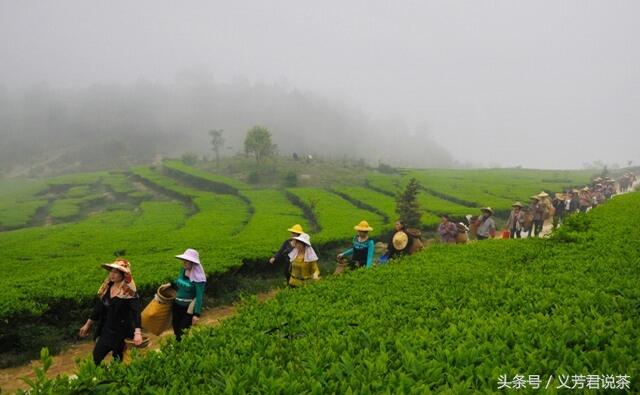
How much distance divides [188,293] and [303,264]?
241cm

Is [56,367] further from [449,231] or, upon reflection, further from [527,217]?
[527,217]

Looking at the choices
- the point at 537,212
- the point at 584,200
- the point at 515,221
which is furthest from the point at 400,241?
the point at 584,200

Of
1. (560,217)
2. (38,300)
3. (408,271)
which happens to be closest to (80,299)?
(38,300)

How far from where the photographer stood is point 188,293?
24.1 ft

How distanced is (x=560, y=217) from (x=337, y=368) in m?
21.2

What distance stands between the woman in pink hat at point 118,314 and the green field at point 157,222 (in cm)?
386

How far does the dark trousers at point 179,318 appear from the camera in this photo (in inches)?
289

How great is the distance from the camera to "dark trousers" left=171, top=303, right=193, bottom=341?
7332 mm

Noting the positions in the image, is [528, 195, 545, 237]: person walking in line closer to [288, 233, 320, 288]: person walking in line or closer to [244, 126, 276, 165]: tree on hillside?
[288, 233, 320, 288]: person walking in line

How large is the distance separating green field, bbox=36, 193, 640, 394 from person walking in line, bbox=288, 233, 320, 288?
132cm

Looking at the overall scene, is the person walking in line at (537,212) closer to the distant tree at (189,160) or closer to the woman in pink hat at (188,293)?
the woman in pink hat at (188,293)

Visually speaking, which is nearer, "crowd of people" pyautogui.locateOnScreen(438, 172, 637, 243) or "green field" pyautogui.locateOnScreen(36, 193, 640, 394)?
"green field" pyautogui.locateOnScreen(36, 193, 640, 394)

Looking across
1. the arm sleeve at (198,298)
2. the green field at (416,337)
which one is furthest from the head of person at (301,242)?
the arm sleeve at (198,298)

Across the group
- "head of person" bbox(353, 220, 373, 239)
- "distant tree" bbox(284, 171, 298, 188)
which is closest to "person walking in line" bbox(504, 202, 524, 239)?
"head of person" bbox(353, 220, 373, 239)
